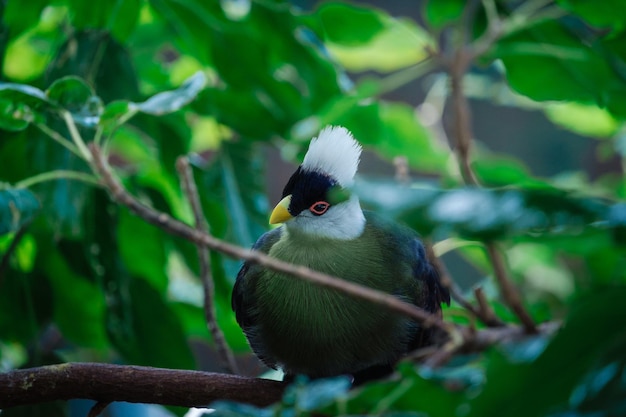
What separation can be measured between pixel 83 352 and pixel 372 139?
945 millimetres

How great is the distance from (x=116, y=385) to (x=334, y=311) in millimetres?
344

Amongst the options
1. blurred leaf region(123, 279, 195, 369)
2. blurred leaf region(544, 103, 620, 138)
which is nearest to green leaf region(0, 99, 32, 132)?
blurred leaf region(123, 279, 195, 369)

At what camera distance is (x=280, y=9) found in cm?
130

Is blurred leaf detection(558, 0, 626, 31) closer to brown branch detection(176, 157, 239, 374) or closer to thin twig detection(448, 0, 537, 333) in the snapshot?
thin twig detection(448, 0, 537, 333)

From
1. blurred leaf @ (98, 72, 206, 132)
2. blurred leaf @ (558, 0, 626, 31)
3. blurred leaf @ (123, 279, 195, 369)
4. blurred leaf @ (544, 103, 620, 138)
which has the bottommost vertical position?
blurred leaf @ (123, 279, 195, 369)

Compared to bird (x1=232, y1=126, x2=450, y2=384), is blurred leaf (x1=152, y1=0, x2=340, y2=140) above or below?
above

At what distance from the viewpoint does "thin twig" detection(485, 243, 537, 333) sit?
2.79 ft

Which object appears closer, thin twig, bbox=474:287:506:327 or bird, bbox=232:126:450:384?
thin twig, bbox=474:287:506:327

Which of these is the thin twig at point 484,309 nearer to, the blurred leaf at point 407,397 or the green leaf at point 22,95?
the blurred leaf at point 407,397

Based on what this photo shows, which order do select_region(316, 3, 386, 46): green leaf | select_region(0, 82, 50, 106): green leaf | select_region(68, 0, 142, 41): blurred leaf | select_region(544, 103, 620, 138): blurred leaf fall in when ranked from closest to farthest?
select_region(0, 82, 50, 106): green leaf
select_region(68, 0, 142, 41): blurred leaf
select_region(316, 3, 386, 46): green leaf
select_region(544, 103, 620, 138): blurred leaf

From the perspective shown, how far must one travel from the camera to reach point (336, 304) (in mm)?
1068

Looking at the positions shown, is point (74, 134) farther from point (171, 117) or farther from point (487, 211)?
point (487, 211)

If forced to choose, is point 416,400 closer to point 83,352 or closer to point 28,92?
point 28,92

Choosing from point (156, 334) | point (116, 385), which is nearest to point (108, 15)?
point (156, 334)
